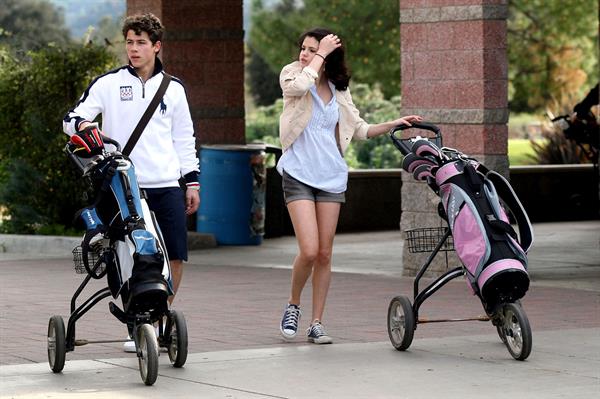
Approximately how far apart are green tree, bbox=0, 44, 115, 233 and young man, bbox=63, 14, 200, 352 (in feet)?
30.3

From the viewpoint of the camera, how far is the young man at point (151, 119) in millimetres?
9195

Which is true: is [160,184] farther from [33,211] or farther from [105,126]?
[33,211]

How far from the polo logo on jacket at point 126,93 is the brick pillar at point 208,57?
9744 millimetres

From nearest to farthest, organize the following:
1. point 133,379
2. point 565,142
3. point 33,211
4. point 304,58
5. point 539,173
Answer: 1. point 133,379
2. point 304,58
3. point 33,211
4. point 539,173
5. point 565,142

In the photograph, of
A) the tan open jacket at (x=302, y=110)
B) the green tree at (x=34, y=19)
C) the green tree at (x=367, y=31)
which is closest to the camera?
the tan open jacket at (x=302, y=110)

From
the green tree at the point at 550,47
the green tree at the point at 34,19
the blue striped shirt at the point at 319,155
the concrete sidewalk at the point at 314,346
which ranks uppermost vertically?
the green tree at the point at 34,19

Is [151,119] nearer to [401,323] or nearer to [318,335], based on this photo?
[318,335]

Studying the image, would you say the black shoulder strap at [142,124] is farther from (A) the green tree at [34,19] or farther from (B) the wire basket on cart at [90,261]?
(A) the green tree at [34,19]

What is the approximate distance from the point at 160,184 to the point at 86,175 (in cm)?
62

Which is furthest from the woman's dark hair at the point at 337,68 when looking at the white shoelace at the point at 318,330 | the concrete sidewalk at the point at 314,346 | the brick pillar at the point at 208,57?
the brick pillar at the point at 208,57

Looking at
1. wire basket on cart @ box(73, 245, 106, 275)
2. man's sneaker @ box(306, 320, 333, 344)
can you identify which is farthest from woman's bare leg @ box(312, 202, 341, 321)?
wire basket on cart @ box(73, 245, 106, 275)

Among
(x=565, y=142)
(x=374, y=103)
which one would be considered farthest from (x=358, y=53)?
(x=565, y=142)

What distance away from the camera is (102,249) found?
28.6 ft

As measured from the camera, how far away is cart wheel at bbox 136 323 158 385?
830 cm
